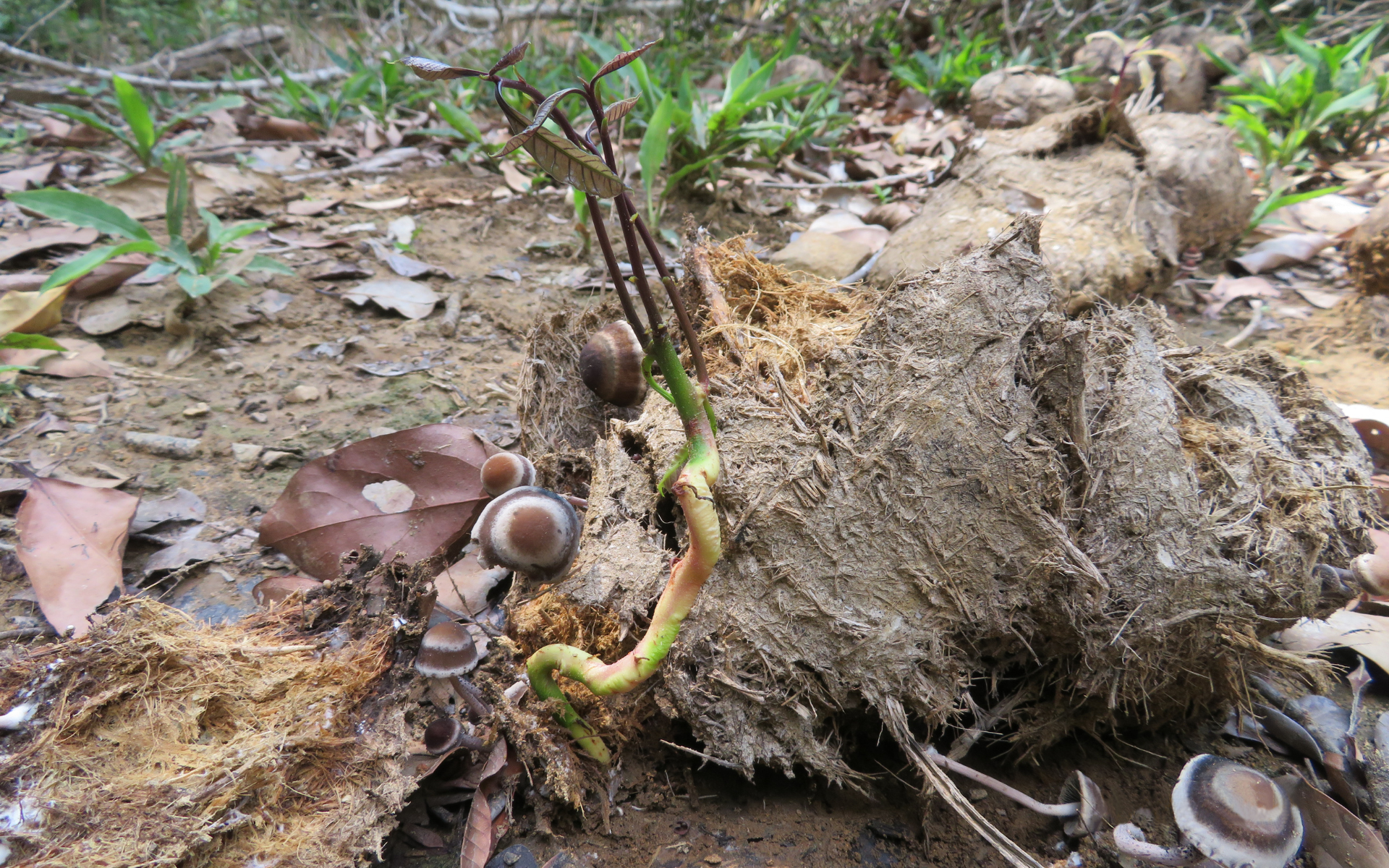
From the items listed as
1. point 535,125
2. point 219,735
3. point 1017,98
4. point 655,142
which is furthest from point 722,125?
point 219,735

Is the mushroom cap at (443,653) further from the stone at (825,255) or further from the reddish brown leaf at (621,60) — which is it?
the stone at (825,255)

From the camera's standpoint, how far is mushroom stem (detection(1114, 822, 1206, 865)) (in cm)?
136

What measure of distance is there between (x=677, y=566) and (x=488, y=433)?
1285 millimetres

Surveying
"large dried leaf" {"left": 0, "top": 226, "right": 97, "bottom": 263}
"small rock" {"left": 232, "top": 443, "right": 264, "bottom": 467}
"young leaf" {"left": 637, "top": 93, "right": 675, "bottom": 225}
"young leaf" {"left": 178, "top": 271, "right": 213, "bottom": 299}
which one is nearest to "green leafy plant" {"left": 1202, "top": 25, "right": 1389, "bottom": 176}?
"young leaf" {"left": 637, "top": 93, "right": 675, "bottom": 225}

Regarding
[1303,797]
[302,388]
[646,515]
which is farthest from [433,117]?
[1303,797]

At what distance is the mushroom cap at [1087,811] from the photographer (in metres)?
1.45

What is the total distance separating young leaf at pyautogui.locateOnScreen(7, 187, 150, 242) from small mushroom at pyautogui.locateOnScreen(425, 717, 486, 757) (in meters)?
2.41

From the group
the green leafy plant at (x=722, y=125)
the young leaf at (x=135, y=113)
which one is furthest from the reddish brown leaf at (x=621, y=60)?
the young leaf at (x=135, y=113)

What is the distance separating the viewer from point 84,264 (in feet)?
8.49

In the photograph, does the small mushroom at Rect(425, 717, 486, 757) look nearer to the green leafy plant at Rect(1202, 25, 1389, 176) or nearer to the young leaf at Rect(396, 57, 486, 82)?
the young leaf at Rect(396, 57, 486, 82)

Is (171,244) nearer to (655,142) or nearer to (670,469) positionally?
(655,142)

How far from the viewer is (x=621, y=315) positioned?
2.21 meters

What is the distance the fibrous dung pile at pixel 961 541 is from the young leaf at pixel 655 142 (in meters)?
2.07

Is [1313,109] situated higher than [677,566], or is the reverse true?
[1313,109]
